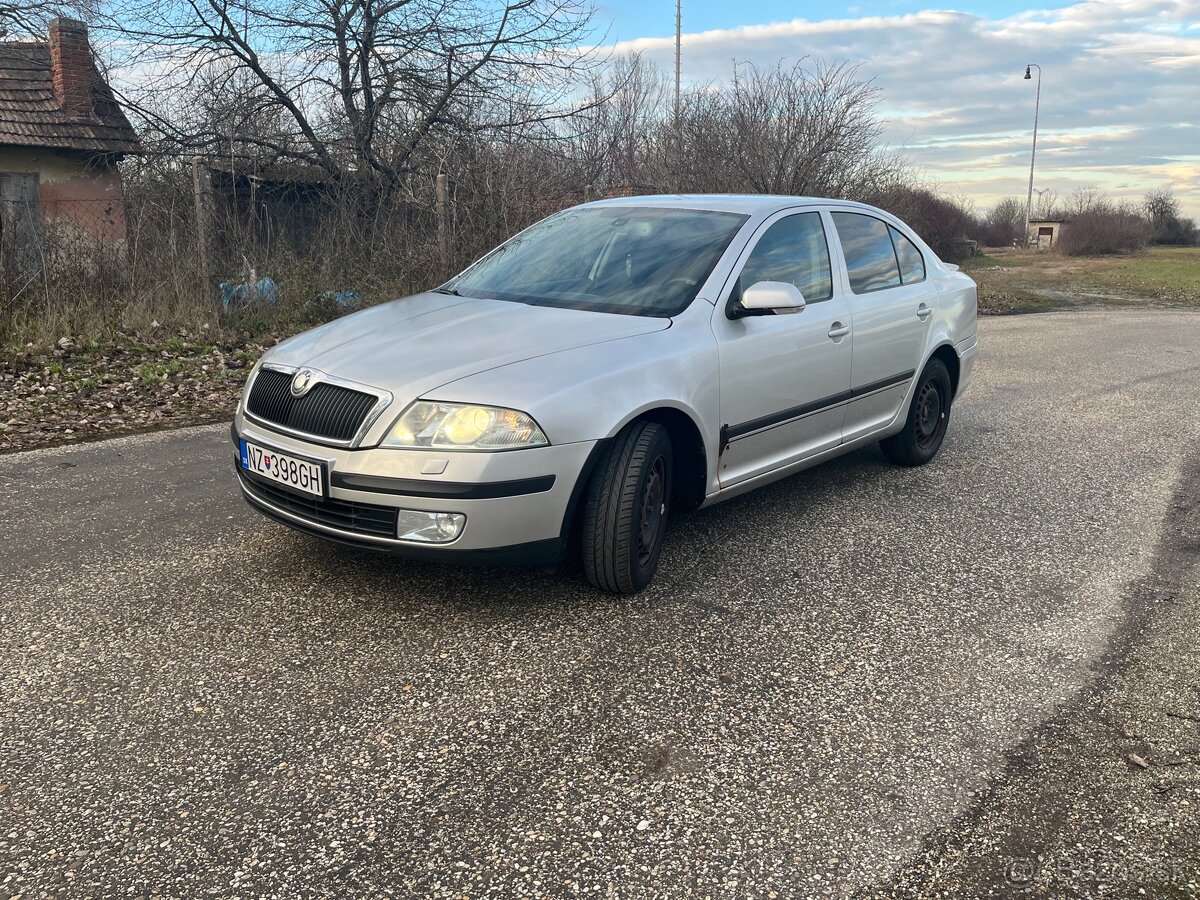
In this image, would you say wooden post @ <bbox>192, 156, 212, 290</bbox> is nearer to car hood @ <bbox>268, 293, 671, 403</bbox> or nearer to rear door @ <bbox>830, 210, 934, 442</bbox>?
car hood @ <bbox>268, 293, 671, 403</bbox>

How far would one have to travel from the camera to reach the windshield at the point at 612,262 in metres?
4.31

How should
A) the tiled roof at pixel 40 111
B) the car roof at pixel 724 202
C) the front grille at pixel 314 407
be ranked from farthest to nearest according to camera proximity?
1. the tiled roof at pixel 40 111
2. the car roof at pixel 724 202
3. the front grille at pixel 314 407

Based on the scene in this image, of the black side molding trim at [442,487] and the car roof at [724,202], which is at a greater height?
the car roof at [724,202]

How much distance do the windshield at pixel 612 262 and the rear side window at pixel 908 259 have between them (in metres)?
1.53

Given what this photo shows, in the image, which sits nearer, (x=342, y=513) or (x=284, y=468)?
(x=342, y=513)

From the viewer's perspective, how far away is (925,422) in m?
6.12

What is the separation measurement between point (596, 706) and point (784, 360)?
213 cm

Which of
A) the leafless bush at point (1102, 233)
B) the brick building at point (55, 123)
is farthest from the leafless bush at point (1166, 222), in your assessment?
the brick building at point (55, 123)

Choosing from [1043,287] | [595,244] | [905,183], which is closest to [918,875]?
[595,244]

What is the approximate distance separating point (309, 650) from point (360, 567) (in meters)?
0.75

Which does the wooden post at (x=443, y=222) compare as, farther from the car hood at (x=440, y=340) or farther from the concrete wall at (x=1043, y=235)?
the concrete wall at (x=1043, y=235)

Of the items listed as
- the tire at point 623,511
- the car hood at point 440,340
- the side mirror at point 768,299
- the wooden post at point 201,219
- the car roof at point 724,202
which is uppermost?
the wooden post at point 201,219

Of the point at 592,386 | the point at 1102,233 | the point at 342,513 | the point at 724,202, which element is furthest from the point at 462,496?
the point at 1102,233

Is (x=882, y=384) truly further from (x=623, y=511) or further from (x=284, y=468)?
(x=284, y=468)
